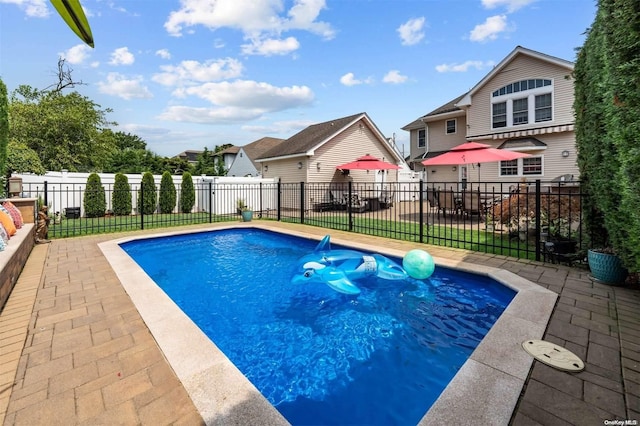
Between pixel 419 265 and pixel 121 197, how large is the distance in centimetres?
1434

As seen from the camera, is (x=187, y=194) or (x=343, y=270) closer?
(x=343, y=270)

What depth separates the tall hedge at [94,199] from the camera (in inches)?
535

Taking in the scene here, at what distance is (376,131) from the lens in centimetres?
1884

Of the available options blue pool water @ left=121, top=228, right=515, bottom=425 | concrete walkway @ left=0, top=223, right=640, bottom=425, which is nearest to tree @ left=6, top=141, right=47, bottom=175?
blue pool water @ left=121, top=228, right=515, bottom=425

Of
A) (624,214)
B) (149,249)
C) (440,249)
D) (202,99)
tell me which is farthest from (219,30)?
(624,214)

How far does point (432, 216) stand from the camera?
1077 centimetres

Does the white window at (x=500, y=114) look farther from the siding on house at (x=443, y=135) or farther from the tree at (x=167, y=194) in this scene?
the tree at (x=167, y=194)

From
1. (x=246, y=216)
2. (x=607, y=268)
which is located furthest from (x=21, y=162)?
(x=607, y=268)

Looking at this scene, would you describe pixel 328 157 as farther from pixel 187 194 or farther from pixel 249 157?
pixel 249 157

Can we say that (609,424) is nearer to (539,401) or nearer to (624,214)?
(539,401)

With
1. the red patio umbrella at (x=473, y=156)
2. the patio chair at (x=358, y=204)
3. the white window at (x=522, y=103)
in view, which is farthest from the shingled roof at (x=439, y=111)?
the patio chair at (x=358, y=204)

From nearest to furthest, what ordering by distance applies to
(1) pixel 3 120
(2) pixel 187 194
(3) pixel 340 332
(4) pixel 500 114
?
(3) pixel 340 332 → (1) pixel 3 120 → (2) pixel 187 194 → (4) pixel 500 114

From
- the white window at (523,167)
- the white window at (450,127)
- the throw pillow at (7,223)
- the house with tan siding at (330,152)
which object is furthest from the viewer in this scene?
the white window at (450,127)

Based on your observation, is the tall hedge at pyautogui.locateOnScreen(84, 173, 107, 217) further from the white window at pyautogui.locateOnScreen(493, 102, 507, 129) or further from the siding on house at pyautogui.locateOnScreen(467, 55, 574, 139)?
the white window at pyautogui.locateOnScreen(493, 102, 507, 129)
